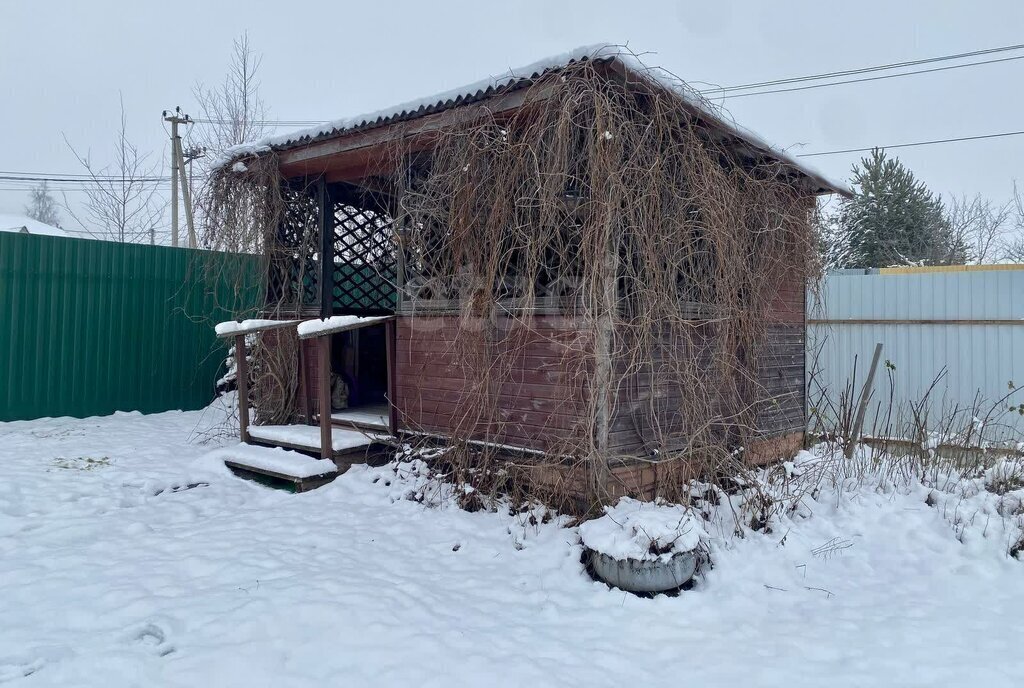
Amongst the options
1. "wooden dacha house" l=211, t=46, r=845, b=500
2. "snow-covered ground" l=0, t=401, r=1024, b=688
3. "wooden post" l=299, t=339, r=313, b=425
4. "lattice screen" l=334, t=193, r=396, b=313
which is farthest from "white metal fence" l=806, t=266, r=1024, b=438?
"wooden post" l=299, t=339, r=313, b=425

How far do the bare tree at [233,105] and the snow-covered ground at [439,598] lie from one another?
1287cm

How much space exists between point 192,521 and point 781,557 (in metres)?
3.32

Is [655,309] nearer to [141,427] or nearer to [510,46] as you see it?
[141,427]

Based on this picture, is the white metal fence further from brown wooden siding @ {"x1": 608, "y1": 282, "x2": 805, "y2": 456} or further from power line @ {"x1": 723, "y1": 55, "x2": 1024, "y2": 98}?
power line @ {"x1": 723, "y1": 55, "x2": 1024, "y2": 98}

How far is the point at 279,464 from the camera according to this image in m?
4.59

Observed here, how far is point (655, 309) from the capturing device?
12.7 ft

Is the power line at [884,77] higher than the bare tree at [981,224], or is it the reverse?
the power line at [884,77]

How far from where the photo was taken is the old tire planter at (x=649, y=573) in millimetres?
3080

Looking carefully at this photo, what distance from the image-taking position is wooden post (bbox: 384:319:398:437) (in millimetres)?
4887

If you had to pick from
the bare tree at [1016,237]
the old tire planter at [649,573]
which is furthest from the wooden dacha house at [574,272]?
the bare tree at [1016,237]

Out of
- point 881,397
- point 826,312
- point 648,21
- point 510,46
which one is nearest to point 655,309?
point 826,312

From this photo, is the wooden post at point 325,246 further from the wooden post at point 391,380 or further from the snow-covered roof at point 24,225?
the snow-covered roof at point 24,225

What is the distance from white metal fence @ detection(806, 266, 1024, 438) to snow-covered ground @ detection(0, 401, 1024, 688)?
10.1 feet

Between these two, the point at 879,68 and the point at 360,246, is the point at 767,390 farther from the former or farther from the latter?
the point at 879,68
